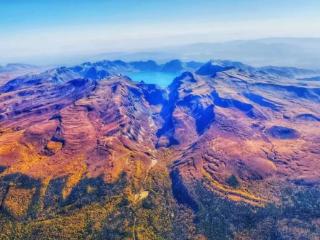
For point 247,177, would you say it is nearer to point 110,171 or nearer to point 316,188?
point 316,188

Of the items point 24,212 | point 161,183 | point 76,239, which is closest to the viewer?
point 76,239

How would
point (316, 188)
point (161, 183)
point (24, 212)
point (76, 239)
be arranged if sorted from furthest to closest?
point (161, 183), point (316, 188), point (24, 212), point (76, 239)

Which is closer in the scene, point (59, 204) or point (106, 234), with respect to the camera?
point (106, 234)

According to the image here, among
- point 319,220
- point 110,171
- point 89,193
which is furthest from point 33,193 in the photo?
point 319,220

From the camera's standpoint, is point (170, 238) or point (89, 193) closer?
point (170, 238)

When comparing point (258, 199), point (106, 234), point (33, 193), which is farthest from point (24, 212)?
point (258, 199)

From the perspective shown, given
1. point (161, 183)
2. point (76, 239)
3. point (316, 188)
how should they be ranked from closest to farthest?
point (76, 239) → point (316, 188) → point (161, 183)

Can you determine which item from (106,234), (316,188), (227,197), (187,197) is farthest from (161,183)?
(316,188)

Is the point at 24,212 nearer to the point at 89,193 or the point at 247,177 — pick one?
the point at 89,193
